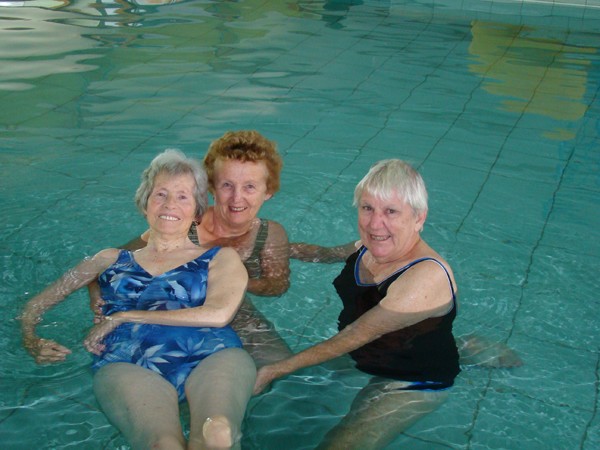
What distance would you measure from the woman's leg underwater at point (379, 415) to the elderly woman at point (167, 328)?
0.37m

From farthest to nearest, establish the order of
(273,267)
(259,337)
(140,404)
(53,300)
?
(273,267) → (259,337) → (53,300) → (140,404)

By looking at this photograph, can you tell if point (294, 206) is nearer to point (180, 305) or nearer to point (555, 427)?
point (180, 305)

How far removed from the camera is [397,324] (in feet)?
9.48

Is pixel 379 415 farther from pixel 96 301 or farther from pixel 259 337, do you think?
pixel 96 301

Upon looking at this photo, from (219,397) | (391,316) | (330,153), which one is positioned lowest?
(330,153)

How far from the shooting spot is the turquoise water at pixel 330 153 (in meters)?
3.10

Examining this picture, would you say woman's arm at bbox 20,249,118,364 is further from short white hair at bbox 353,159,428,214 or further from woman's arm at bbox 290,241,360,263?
short white hair at bbox 353,159,428,214

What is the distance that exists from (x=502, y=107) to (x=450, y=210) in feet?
6.20

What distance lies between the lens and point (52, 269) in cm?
398

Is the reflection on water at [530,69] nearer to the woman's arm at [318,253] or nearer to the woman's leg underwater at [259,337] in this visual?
the woman's arm at [318,253]

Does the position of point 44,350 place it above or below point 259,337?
above

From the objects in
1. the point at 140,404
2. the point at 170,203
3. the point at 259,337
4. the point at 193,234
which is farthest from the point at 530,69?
the point at 140,404

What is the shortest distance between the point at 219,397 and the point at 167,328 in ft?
1.45

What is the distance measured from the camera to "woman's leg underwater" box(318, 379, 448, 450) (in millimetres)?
2697
